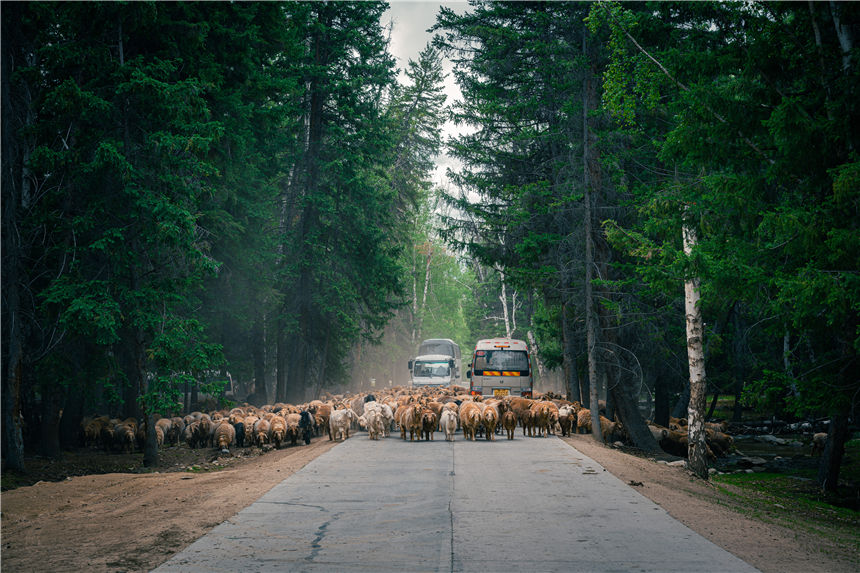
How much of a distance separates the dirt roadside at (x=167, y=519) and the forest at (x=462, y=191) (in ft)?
9.13

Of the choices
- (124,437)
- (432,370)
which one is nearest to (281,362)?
(432,370)

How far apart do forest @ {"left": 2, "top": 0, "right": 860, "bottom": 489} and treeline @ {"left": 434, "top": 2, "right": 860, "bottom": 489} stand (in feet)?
0.25

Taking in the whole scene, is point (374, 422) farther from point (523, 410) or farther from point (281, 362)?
point (281, 362)

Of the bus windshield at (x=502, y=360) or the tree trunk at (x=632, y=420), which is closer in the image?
the tree trunk at (x=632, y=420)

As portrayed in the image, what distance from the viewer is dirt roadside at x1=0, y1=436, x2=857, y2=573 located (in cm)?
758

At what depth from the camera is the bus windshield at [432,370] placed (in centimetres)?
3853

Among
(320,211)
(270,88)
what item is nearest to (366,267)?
(320,211)

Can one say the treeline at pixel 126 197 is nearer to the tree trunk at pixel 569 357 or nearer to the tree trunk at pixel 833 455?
the tree trunk at pixel 569 357

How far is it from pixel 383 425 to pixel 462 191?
502 inches

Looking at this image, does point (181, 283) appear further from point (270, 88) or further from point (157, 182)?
point (270, 88)

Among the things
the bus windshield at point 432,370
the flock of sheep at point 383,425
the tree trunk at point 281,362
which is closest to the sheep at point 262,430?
the flock of sheep at point 383,425

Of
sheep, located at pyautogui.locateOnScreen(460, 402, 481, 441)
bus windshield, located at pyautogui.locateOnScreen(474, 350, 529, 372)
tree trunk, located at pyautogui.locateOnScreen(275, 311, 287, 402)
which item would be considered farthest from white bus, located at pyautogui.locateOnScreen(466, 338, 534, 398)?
tree trunk, located at pyautogui.locateOnScreen(275, 311, 287, 402)

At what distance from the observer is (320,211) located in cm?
3528

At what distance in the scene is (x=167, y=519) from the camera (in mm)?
9523
